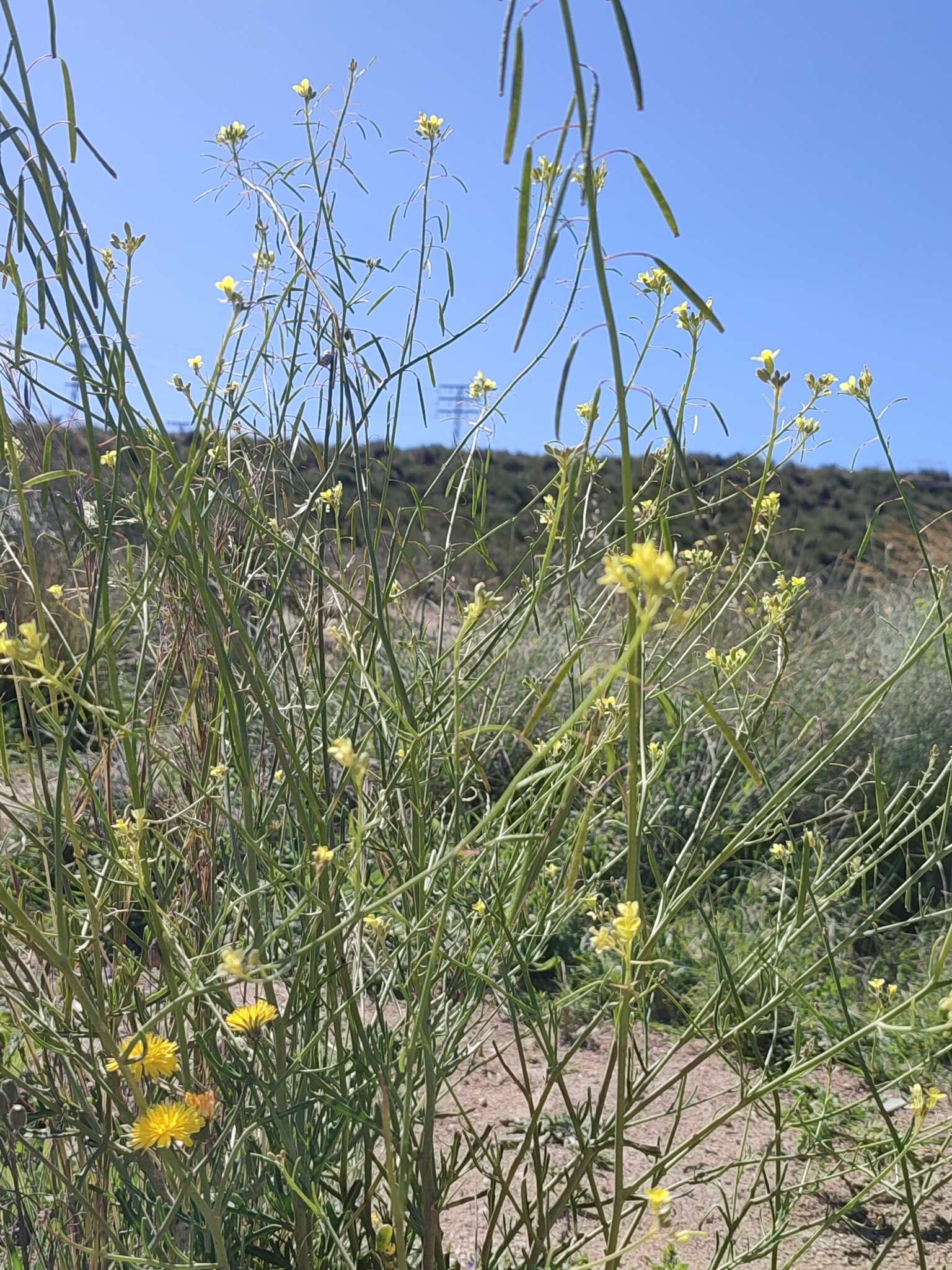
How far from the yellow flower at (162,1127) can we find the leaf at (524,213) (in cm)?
68

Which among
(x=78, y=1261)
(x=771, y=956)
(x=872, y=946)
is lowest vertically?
(x=872, y=946)

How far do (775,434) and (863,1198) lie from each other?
93cm

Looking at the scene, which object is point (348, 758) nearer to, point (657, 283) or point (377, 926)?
point (377, 926)

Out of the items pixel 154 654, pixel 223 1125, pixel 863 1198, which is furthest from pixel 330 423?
pixel 863 1198

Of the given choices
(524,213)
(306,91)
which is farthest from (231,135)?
(524,213)

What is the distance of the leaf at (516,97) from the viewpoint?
667mm

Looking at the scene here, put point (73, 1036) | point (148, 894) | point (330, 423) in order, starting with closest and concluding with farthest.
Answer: point (148, 894) → point (73, 1036) → point (330, 423)

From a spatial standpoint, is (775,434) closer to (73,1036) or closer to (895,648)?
(73,1036)

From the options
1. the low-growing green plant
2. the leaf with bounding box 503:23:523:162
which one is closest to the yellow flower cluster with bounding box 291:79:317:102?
the low-growing green plant

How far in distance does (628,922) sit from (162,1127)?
1.31 ft

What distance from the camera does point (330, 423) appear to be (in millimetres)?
1262

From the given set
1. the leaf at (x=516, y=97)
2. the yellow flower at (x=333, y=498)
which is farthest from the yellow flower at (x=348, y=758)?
the yellow flower at (x=333, y=498)

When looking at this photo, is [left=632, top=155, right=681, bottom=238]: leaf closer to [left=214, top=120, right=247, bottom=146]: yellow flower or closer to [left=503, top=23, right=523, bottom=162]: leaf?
[left=503, top=23, right=523, bottom=162]: leaf

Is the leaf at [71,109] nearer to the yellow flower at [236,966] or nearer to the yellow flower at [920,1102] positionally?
the yellow flower at [236,966]
